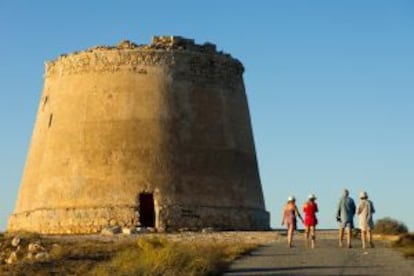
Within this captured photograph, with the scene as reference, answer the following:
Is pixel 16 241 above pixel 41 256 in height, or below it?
above

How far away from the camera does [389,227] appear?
92.3ft

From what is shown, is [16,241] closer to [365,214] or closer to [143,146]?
[143,146]

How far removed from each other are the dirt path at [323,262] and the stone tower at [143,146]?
9850 mm

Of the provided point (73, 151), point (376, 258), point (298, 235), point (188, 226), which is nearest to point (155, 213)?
point (188, 226)

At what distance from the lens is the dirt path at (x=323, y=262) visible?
1494cm

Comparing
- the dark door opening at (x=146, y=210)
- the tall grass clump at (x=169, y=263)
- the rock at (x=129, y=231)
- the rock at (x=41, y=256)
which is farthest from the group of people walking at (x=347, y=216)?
the dark door opening at (x=146, y=210)

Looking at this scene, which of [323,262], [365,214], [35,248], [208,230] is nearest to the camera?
[323,262]

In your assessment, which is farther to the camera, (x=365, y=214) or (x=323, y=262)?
(x=365, y=214)

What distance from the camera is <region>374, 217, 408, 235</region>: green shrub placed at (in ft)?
90.9

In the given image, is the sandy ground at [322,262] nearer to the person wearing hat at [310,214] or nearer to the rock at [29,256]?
the person wearing hat at [310,214]

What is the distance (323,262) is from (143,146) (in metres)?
14.0

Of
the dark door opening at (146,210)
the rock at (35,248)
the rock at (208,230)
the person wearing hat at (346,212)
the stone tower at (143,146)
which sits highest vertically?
the stone tower at (143,146)

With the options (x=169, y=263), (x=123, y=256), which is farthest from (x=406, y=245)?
(x=169, y=263)

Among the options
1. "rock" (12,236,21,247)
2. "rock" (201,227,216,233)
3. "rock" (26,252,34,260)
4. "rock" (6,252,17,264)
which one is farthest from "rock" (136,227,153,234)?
"rock" (26,252,34,260)
